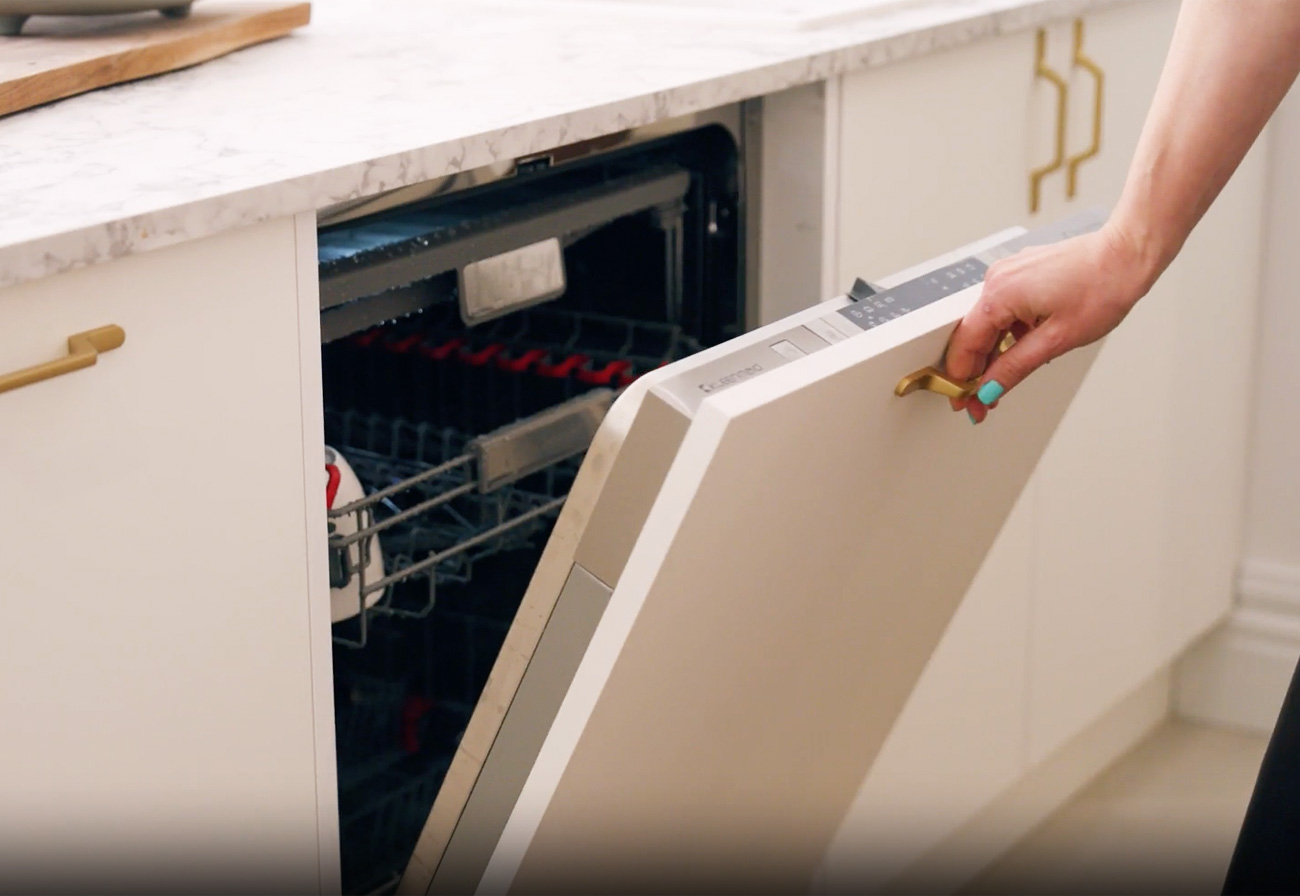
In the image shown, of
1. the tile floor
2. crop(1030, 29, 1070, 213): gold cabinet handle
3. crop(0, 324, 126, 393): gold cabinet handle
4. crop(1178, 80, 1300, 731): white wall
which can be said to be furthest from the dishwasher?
crop(1178, 80, 1300, 731): white wall

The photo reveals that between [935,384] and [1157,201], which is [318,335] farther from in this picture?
[1157,201]

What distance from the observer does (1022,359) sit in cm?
95

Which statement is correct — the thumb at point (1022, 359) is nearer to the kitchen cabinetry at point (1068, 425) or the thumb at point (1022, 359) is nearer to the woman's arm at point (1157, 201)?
the woman's arm at point (1157, 201)

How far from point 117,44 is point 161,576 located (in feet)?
1.68

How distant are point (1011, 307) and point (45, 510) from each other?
0.52 m

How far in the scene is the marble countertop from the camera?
2.69ft

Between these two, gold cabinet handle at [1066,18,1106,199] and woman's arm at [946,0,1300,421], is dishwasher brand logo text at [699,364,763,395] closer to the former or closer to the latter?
woman's arm at [946,0,1300,421]

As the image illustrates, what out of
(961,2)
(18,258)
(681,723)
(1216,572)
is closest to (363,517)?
(681,723)

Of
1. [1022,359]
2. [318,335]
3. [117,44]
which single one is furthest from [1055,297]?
[117,44]

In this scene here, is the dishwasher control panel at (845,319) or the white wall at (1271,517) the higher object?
the dishwasher control panel at (845,319)

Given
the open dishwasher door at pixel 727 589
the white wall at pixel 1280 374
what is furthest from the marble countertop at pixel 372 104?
the white wall at pixel 1280 374

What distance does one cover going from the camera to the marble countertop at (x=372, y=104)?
2.69 feet

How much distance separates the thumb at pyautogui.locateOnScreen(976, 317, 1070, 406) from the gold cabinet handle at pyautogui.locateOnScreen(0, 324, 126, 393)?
18.2 inches

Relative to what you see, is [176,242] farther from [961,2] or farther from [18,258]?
[961,2]
